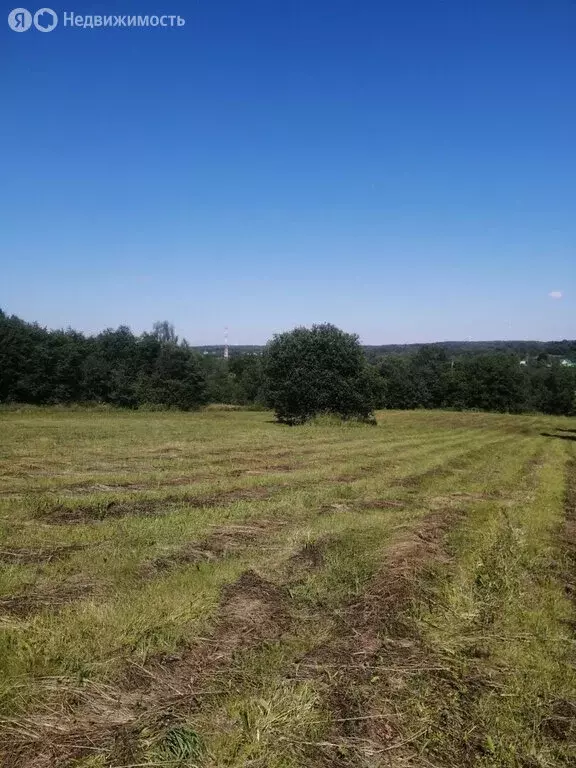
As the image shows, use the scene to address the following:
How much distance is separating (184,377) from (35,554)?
6349 centimetres

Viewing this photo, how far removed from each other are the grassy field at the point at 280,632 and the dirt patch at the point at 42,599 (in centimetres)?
3

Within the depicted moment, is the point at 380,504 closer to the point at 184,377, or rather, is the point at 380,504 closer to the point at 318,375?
the point at 318,375

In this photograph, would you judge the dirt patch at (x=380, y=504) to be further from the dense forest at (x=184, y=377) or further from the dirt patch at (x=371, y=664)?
the dense forest at (x=184, y=377)

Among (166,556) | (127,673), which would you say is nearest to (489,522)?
(166,556)

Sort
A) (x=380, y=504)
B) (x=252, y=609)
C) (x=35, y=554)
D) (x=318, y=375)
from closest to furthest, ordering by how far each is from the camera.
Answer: (x=252, y=609)
(x=35, y=554)
(x=380, y=504)
(x=318, y=375)

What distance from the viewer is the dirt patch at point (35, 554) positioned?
613 cm

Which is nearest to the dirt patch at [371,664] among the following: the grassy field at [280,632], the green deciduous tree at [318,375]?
the grassy field at [280,632]

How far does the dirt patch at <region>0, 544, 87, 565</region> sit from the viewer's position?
613 cm

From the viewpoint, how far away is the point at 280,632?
458 centimetres

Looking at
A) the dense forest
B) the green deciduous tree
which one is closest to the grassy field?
the green deciduous tree

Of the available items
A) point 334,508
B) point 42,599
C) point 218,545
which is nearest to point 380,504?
point 334,508

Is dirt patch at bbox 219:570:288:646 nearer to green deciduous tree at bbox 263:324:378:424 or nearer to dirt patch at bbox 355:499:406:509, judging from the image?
dirt patch at bbox 355:499:406:509

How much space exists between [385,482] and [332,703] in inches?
381

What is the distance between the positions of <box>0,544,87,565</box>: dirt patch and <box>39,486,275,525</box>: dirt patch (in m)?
1.41
